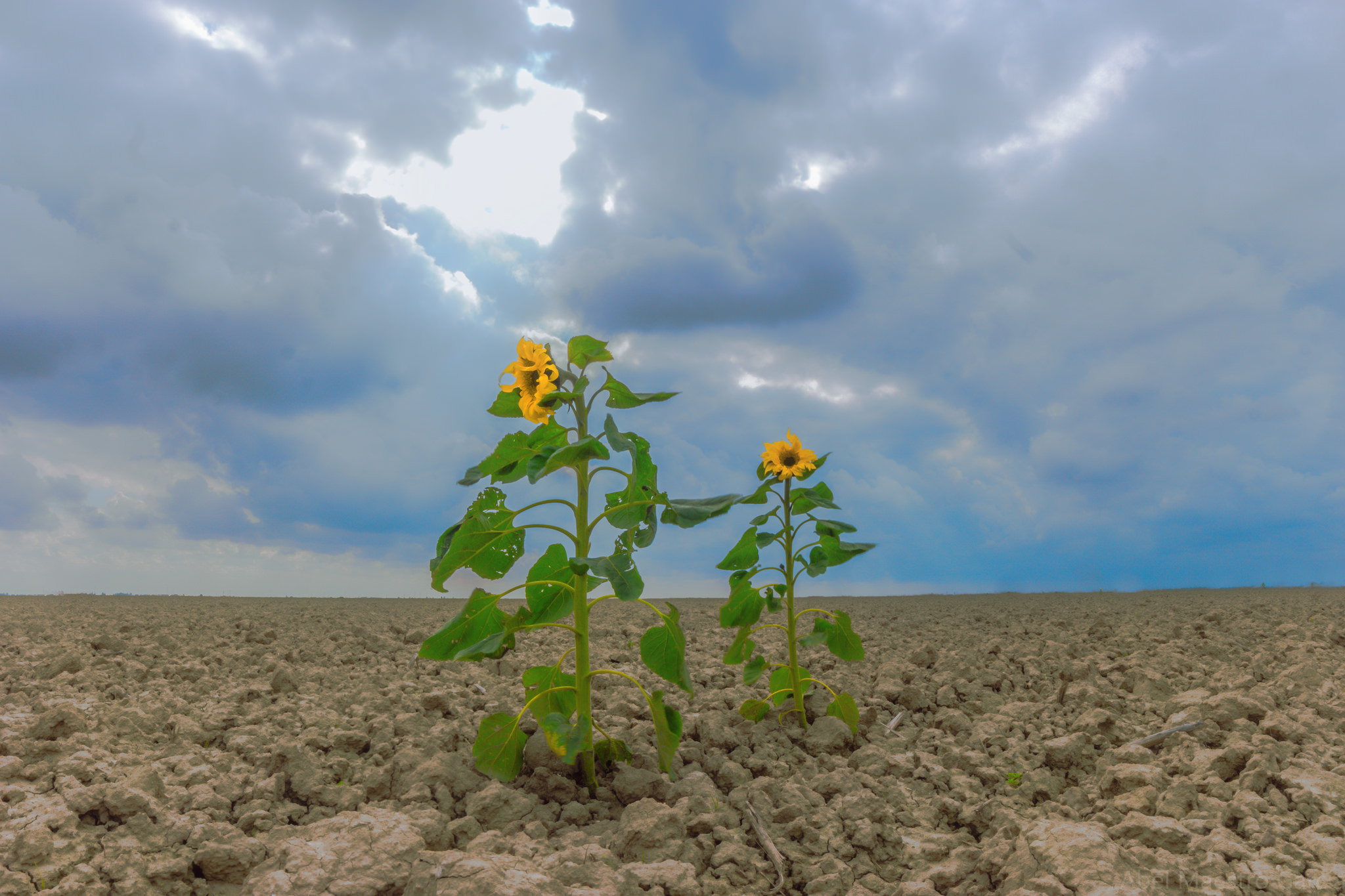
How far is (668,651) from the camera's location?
3.12 m

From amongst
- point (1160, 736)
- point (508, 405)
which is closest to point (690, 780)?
point (508, 405)

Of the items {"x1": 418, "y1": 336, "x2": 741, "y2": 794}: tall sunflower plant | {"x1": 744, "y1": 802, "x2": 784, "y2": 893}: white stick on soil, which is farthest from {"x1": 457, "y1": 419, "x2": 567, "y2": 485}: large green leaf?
{"x1": 744, "y1": 802, "x2": 784, "y2": 893}: white stick on soil

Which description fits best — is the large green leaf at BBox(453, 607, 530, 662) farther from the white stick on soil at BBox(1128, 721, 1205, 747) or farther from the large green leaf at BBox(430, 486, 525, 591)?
the white stick on soil at BBox(1128, 721, 1205, 747)

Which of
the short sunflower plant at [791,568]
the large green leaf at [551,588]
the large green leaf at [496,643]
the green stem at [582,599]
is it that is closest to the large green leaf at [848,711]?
the short sunflower plant at [791,568]

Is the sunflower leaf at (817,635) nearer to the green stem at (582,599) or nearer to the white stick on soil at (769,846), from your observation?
the white stick on soil at (769,846)

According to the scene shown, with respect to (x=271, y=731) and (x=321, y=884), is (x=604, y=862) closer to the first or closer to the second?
(x=321, y=884)

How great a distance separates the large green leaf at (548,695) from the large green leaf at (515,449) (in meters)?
0.94

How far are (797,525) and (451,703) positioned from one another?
2234 millimetres

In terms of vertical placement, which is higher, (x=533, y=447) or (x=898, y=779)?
(x=533, y=447)

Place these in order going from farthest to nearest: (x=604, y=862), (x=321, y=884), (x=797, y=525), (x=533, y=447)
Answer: (x=797, y=525) → (x=533, y=447) → (x=604, y=862) → (x=321, y=884)

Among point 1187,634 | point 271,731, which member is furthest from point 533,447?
point 1187,634

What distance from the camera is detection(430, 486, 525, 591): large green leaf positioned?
306cm

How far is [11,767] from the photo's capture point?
329 cm

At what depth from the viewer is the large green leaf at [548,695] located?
10.7ft
